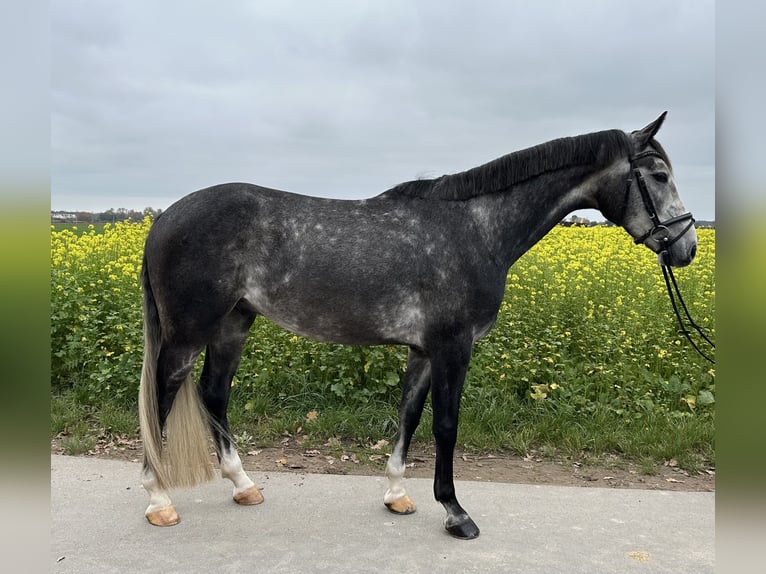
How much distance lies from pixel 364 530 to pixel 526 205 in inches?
80.8

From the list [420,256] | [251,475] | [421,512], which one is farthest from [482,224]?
[251,475]

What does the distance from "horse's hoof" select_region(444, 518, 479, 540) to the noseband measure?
5.98 ft

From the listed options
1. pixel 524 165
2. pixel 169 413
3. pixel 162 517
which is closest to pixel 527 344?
pixel 524 165

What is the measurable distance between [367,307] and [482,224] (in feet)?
2.66

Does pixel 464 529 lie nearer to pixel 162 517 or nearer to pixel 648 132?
pixel 162 517

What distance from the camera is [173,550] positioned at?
2941mm

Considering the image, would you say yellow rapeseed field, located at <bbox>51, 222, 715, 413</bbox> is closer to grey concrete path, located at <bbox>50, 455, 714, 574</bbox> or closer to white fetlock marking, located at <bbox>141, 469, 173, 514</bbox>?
grey concrete path, located at <bbox>50, 455, 714, 574</bbox>

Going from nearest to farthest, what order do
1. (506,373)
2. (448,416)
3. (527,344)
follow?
(448,416) < (506,373) < (527,344)

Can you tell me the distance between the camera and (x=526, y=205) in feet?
10.7

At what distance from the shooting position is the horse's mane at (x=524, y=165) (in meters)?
3.13

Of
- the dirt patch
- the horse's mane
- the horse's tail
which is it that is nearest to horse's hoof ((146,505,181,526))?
the horse's tail

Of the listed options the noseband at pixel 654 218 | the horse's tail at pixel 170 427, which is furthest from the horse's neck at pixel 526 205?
the horse's tail at pixel 170 427

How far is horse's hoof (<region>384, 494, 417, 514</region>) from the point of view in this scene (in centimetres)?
341
